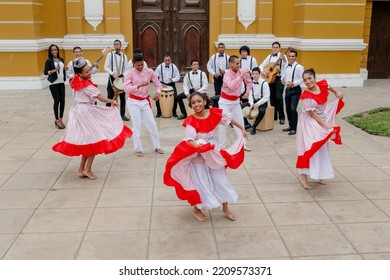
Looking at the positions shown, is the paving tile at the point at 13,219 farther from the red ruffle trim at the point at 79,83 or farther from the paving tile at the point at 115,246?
the red ruffle trim at the point at 79,83

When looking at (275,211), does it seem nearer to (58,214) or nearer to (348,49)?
(58,214)

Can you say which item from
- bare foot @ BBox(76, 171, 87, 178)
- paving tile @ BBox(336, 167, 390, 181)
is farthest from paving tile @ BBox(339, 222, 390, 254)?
bare foot @ BBox(76, 171, 87, 178)

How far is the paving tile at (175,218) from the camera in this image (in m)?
5.43

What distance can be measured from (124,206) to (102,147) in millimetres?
1257

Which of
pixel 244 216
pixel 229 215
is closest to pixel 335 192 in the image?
pixel 244 216

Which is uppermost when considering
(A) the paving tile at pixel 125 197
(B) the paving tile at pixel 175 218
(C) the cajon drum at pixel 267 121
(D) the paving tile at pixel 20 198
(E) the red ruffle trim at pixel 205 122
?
(E) the red ruffle trim at pixel 205 122

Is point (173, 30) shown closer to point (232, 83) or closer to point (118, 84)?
point (118, 84)

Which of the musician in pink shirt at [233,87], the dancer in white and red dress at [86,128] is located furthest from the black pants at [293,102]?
the dancer in white and red dress at [86,128]

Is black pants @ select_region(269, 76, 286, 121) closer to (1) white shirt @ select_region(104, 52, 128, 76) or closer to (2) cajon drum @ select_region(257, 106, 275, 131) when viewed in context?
(2) cajon drum @ select_region(257, 106, 275, 131)

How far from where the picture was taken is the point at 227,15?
15.5 m

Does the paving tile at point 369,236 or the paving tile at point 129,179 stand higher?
the paving tile at point 369,236

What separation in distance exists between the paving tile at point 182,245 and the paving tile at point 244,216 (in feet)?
1.00

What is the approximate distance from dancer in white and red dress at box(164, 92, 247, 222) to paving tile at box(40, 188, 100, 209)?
1.35 metres

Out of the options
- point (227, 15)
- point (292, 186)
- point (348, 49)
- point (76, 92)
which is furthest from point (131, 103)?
point (348, 49)
